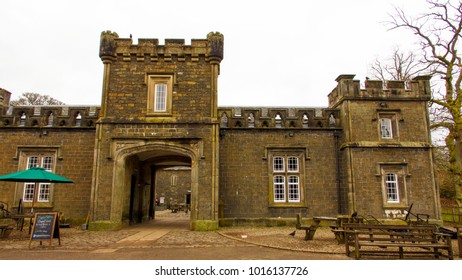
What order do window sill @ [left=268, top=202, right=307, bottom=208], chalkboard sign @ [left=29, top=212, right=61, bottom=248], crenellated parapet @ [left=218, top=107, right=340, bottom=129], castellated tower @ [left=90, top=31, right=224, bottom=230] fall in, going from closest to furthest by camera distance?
1. chalkboard sign @ [left=29, top=212, right=61, bottom=248]
2. castellated tower @ [left=90, top=31, right=224, bottom=230]
3. window sill @ [left=268, top=202, right=307, bottom=208]
4. crenellated parapet @ [left=218, top=107, right=340, bottom=129]

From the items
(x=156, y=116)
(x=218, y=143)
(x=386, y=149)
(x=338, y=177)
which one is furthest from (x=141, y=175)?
(x=386, y=149)

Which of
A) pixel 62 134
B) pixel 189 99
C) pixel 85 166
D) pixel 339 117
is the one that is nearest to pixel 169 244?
pixel 189 99

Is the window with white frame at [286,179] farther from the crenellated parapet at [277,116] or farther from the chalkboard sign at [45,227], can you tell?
the chalkboard sign at [45,227]

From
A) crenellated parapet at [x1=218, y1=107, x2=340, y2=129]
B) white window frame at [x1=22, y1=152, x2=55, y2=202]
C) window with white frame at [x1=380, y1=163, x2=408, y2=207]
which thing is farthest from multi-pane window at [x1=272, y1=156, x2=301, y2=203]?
white window frame at [x1=22, y1=152, x2=55, y2=202]

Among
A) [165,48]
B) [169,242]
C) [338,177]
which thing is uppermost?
[165,48]

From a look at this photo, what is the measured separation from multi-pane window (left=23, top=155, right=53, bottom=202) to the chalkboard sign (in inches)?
249

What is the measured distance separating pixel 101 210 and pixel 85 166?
3237 mm

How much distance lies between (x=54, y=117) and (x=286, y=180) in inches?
463

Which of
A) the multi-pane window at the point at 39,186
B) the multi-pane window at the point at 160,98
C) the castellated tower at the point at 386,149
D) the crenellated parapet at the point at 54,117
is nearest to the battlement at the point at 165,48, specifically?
the multi-pane window at the point at 160,98

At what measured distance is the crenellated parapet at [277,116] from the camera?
17.1 meters

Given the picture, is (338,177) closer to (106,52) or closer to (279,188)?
(279,188)

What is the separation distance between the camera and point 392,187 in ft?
52.9

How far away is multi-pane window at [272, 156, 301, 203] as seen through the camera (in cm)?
1658

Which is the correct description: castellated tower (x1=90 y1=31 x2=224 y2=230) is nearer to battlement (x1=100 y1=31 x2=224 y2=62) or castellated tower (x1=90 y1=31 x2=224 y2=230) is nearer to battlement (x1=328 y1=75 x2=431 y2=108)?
battlement (x1=100 y1=31 x2=224 y2=62)
